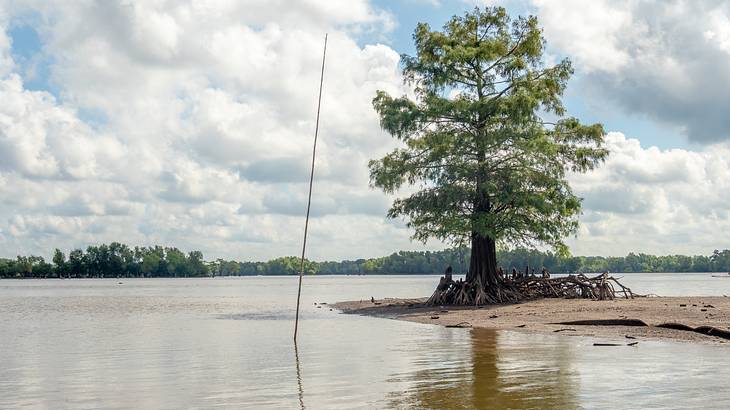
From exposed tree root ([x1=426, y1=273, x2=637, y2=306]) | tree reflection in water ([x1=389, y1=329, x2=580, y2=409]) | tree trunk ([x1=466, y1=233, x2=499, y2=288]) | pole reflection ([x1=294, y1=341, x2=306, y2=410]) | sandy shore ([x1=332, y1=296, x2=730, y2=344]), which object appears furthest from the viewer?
tree trunk ([x1=466, y1=233, x2=499, y2=288])

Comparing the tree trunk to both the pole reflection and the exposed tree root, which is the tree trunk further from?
the pole reflection

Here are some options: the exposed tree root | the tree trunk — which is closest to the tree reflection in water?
the exposed tree root

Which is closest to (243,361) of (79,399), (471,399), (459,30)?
(79,399)

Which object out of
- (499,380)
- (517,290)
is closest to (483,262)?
(517,290)

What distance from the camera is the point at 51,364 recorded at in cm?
1878

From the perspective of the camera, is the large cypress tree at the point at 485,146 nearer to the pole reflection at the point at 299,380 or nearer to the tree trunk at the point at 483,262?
the tree trunk at the point at 483,262

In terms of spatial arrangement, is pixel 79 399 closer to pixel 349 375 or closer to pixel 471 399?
pixel 349 375

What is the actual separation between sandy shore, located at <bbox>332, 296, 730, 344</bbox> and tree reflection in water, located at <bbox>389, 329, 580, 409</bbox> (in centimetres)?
357

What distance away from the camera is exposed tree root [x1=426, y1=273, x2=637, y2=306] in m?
36.2

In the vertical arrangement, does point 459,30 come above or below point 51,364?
above

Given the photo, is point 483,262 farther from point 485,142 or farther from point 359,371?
point 359,371

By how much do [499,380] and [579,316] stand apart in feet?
48.8

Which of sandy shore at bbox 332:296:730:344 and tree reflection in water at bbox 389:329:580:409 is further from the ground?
sandy shore at bbox 332:296:730:344

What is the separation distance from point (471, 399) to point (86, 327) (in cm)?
2358
